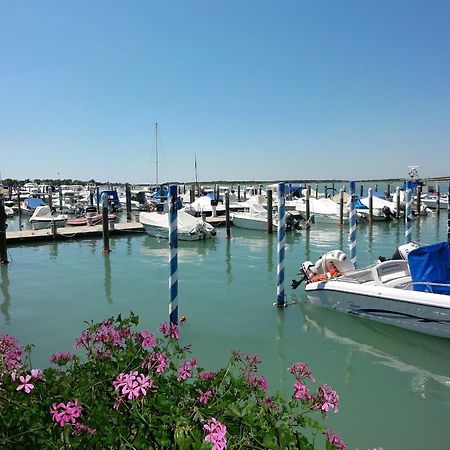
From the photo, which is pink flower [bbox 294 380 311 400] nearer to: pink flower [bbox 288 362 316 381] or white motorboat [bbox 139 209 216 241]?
pink flower [bbox 288 362 316 381]

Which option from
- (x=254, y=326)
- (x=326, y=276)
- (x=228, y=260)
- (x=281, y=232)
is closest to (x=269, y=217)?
(x=228, y=260)

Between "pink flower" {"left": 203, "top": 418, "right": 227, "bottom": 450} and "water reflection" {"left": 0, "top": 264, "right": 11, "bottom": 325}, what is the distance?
349 inches

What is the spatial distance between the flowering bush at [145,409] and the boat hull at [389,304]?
625 cm

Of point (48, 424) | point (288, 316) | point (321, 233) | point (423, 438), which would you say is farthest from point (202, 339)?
point (321, 233)

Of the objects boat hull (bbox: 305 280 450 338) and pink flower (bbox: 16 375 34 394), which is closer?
pink flower (bbox: 16 375 34 394)

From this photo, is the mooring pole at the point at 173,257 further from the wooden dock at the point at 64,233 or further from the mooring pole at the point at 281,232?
the wooden dock at the point at 64,233

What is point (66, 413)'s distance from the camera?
1921mm

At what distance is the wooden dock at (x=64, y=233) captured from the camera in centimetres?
1950

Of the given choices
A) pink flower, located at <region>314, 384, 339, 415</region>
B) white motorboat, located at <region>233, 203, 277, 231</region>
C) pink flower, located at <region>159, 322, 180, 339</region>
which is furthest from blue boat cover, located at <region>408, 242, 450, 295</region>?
white motorboat, located at <region>233, 203, 277, 231</region>

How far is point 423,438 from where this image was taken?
4859mm

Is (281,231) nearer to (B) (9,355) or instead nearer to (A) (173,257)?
(A) (173,257)

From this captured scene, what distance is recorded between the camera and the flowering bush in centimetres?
190

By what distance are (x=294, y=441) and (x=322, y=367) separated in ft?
16.7

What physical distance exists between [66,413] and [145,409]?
0.36 metres
